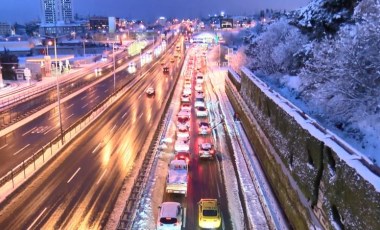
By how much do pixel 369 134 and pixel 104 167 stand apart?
19584 mm

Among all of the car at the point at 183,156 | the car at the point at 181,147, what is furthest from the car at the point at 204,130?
the car at the point at 183,156

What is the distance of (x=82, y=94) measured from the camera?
65.5 metres

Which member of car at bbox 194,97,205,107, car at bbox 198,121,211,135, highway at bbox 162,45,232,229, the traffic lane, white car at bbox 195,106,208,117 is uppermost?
car at bbox 194,97,205,107

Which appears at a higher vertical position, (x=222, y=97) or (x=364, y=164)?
(x=364, y=164)

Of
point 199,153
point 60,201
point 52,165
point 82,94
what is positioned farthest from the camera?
point 82,94

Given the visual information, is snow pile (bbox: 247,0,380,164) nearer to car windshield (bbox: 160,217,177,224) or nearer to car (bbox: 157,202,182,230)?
car (bbox: 157,202,182,230)

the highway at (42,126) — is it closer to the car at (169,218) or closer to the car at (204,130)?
the car at (169,218)

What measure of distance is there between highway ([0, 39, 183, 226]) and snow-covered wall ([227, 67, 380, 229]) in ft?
36.7

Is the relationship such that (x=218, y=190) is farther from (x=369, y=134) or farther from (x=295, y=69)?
(x=295, y=69)

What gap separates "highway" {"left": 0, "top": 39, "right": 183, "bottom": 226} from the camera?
2333 centimetres

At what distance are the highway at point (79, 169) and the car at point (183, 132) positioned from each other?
138 inches

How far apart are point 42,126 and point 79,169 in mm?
15600

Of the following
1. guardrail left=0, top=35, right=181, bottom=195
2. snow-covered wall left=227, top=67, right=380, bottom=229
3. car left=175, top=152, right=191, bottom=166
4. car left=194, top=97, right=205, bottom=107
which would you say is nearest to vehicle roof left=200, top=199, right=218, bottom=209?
snow-covered wall left=227, top=67, right=380, bottom=229

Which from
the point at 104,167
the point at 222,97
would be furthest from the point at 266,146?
the point at 222,97
